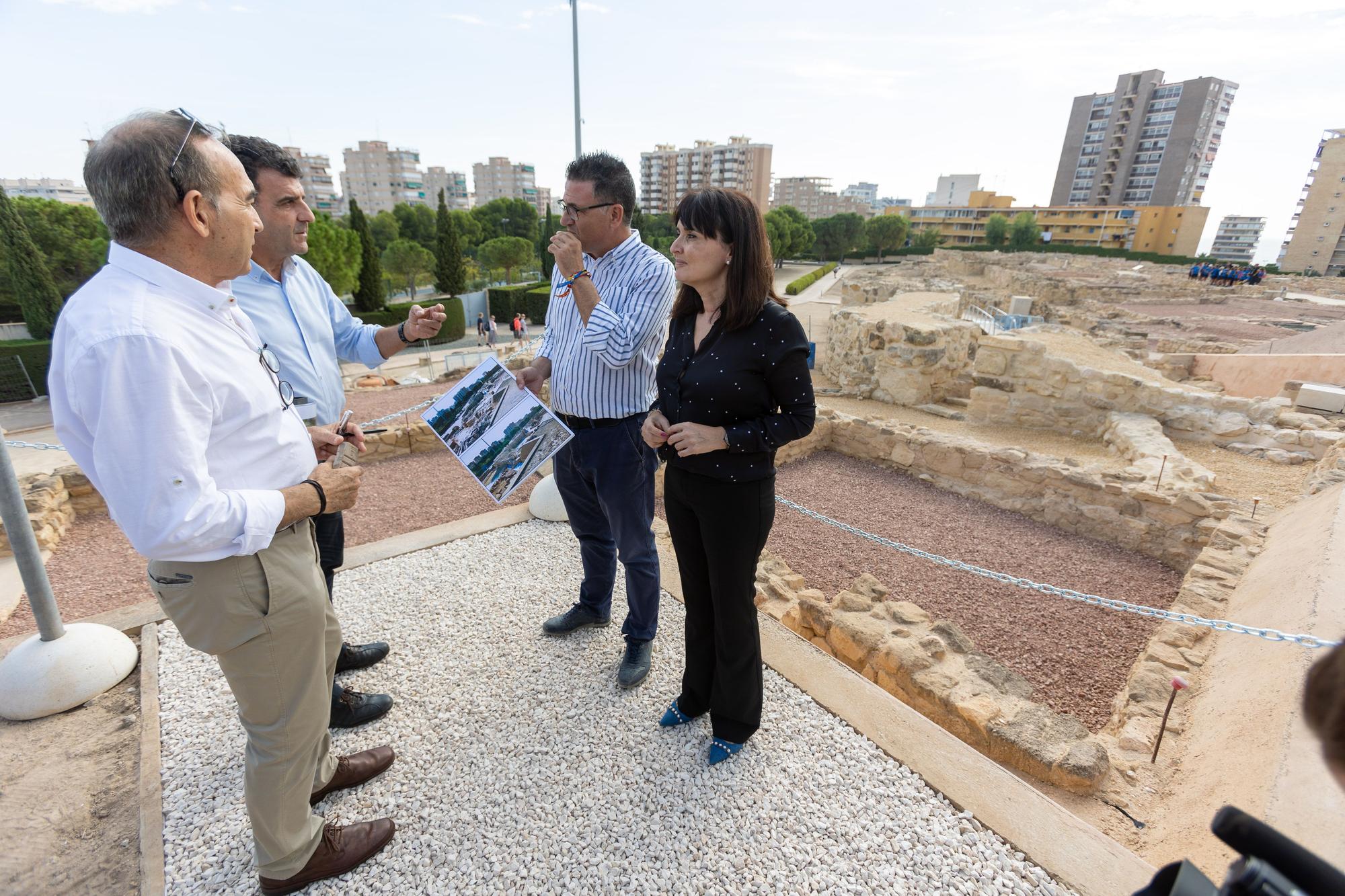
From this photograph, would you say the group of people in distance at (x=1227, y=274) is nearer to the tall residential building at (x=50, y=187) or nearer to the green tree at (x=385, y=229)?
the green tree at (x=385, y=229)

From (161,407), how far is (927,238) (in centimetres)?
8047

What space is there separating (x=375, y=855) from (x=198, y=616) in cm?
125

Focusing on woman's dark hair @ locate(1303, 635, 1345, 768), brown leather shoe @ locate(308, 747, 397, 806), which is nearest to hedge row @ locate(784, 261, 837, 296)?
brown leather shoe @ locate(308, 747, 397, 806)

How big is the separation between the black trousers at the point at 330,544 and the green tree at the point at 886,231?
228 feet

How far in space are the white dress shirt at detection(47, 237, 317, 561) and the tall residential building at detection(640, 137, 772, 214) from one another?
83.1 metres

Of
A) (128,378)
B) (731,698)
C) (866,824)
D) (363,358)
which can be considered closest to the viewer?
(128,378)

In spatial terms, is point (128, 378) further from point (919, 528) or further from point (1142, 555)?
point (1142, 555)

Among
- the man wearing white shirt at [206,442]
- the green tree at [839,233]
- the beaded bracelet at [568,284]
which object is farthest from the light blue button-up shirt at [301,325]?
the green tree at [839,233]

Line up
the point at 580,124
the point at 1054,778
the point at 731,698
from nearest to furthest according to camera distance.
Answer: the point at 731,698, the point at 1054,778, the point at 580,124

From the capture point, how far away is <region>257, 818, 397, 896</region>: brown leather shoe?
207 centimetres

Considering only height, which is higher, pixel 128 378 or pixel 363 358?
pixel 128 378

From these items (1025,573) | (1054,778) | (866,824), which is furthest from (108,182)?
(1025,573)

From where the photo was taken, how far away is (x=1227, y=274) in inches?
1296

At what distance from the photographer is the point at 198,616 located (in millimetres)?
1635
